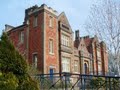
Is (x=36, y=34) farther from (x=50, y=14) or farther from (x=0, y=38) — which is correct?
(x=0, y=38)

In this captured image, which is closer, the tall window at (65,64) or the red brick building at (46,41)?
the red brick building at (46,41)

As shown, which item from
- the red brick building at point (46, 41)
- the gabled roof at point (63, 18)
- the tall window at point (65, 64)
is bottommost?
the tall window at point (65, 64)

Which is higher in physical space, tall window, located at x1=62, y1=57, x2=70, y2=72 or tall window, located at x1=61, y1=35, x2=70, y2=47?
tall window, located at x1=61, y1=35, x2=70, y2=47

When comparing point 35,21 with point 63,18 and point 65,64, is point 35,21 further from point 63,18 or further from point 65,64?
point 65,64

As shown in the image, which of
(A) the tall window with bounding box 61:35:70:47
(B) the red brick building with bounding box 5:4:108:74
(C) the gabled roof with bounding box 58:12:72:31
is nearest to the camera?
(B) the red brick building with bounding box 5:4:108:74

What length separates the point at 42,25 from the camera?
1281 inches

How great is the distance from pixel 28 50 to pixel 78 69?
10789mm

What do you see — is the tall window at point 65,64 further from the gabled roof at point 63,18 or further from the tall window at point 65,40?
the gabled roof at point 63,18

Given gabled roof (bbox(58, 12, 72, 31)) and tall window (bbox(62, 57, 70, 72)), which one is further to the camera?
gabled roof (bbox(58, 12, 72, 31))

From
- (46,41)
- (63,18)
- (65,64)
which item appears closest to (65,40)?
(63,18)

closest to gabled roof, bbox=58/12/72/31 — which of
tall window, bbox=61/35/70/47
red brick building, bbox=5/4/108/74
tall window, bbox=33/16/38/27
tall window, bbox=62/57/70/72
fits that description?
red brick building, bbox=5/4/108/74

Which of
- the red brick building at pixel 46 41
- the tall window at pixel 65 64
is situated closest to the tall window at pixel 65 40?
the red brick building at pixel 46 41

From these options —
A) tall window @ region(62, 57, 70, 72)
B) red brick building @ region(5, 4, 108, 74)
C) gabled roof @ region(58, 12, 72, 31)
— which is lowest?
tall window @ region(62, 57, 70, 72)

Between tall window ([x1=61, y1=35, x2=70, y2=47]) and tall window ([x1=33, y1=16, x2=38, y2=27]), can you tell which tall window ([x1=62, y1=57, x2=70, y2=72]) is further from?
tall window ([x1=33, y1=16, x2=38, y2=27])
